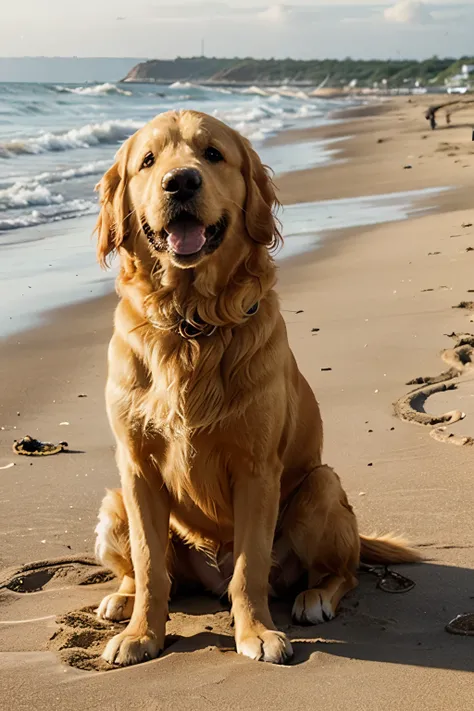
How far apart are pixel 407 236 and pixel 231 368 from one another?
6.96 m

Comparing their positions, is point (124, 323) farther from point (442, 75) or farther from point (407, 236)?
point (442, 75)

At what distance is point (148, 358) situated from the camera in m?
3.17

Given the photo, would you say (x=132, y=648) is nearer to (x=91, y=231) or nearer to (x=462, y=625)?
(x=462, y=625)

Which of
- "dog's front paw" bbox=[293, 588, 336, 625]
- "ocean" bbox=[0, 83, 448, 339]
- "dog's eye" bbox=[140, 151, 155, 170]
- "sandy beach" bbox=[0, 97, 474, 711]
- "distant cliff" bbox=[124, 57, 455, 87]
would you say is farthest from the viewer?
"distant cliff" bbox=[124, 57, 455, 87]

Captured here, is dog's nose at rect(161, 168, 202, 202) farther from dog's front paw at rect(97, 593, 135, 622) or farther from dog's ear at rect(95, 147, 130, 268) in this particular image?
dog's front paw at rect(97, 593, 135, 622)

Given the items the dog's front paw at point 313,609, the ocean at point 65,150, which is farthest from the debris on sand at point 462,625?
the ocean at point 65,150

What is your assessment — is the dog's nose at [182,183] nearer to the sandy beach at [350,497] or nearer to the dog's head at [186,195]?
the dog's head at [186,195]

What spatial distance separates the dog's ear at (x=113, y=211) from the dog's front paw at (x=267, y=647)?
1449 millimetres

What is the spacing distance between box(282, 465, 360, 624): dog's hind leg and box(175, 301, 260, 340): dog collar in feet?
2.21

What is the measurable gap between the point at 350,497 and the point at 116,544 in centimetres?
122

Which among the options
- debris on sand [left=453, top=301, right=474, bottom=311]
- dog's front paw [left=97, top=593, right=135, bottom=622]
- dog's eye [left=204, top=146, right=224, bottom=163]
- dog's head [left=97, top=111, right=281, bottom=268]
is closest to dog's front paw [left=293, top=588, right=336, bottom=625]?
dog's front paw [left=97, top=593, right=135, bottom=622]

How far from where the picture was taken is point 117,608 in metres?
3.27

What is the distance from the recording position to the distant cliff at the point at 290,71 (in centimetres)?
9294

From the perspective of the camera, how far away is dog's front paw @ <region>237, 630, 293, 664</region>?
2826 mm
